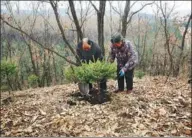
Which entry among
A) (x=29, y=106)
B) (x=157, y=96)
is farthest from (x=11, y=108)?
(x=157, y=96)

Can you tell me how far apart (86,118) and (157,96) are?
90.6 inches

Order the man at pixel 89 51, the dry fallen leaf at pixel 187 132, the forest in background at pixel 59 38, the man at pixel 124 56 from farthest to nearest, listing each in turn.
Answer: the forest in background at pixel 59 38 < the man at pixel 124 56 < the man at pixel 89 51 < the dry fallen leaf at pixel 187 132

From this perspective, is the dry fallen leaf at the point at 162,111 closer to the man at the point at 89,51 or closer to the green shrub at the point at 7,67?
the man at the point at 89,51

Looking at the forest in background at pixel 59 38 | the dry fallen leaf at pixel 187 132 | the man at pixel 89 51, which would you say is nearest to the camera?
the dry fallen leaf at pixel 187 132

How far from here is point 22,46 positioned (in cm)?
2623

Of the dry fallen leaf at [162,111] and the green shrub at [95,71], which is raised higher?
the green shrub at [95,71]

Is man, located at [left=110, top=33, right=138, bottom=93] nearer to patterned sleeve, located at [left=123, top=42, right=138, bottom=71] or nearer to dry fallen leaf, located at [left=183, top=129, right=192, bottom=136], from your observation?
patterned sleeve, located at [left=123, top=42, right=138, bottom=71]

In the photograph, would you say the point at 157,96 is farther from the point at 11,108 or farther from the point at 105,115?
the point at 11,108

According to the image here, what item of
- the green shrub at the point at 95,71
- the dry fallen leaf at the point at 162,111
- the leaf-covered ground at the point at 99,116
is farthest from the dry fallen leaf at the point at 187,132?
the green shrub at the point at 95,71

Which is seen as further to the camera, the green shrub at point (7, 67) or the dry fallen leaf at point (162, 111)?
the green shrub at point (7, 67)

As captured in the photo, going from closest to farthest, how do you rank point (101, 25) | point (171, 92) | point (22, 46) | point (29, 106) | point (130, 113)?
point (130, 113), point (29, 106), point (171, 92), point (101, 25), point (22, 46)

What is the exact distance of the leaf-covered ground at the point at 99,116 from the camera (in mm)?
6348

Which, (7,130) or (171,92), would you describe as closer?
(7,130)

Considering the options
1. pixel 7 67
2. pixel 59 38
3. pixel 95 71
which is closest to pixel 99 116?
pixel 95 71
